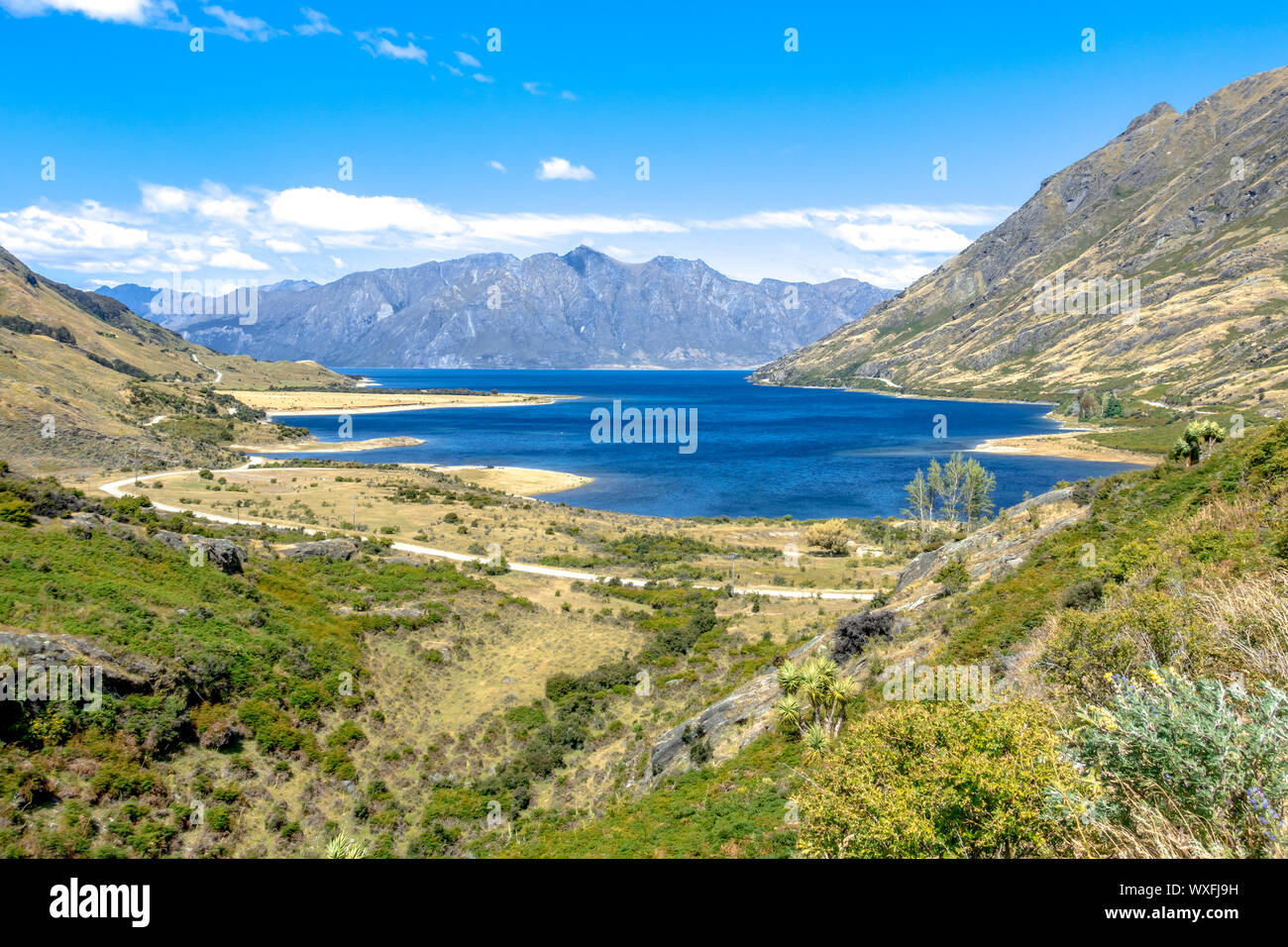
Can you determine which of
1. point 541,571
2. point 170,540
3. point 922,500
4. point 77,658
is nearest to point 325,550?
point 170,540

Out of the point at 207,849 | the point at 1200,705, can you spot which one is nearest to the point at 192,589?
the point at 207,849

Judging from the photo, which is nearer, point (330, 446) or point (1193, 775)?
point (1193, 775)

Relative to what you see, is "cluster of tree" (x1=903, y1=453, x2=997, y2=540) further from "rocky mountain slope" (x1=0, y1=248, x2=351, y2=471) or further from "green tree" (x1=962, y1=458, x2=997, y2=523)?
"rocky mountain slope" (x1=0, y1=248, x2=351, y2=471)

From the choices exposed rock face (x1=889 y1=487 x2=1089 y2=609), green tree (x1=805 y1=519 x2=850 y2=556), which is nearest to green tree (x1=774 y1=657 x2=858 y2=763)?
exposed rock face (x1=889 y1=487 x2=1089 y2=609)

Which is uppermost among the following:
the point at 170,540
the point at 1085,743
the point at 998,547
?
the point at 1085,743

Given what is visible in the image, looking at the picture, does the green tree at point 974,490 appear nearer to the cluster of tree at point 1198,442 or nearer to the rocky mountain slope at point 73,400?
the cluster of tree at point 1198,442

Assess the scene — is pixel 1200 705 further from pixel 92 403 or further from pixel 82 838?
pixel 92 403

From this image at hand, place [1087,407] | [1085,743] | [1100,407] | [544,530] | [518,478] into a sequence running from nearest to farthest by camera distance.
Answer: [1085,743] → [544,530] → [518,478] → [1100,407] → [1087,407]

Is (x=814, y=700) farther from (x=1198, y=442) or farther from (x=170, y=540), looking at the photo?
(x=170, y=540)

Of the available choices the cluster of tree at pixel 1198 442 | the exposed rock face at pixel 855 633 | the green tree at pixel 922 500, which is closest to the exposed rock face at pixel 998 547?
the exposed rock face at pixel 855 633

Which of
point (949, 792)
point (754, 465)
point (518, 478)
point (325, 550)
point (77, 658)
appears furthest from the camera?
point (754, 465)
